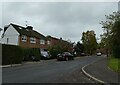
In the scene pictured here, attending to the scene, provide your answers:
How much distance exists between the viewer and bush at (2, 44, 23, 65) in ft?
95.9

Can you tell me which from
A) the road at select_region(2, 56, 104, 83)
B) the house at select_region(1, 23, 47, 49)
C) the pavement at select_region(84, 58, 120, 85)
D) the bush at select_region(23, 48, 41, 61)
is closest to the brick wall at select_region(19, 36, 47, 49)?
the house at select_region(1, 23, 47, 49)

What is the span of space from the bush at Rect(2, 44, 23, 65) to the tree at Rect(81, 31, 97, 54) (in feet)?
251

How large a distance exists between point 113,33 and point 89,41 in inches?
2517

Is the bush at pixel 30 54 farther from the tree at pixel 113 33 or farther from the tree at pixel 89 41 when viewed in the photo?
the tree at pixel 89 41

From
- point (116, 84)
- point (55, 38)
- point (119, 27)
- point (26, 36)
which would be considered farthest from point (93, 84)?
point (55, 38)

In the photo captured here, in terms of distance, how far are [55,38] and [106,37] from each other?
5395 cm

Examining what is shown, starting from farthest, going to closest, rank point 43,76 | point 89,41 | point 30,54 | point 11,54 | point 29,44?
point 89,41, point 29,44, point 30,54, point 11,54, point 43,76

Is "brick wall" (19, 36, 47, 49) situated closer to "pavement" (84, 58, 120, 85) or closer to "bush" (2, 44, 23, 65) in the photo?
"bush" (2, 44, 23, 65)

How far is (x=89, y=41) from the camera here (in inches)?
4301

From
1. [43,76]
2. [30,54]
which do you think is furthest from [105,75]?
[30,54]

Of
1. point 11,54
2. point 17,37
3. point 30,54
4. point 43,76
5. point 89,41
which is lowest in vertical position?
point 43,76

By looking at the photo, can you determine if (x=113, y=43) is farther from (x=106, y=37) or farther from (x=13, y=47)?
(x=13, y=47)

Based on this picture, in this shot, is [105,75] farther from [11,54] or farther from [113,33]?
[113,33]

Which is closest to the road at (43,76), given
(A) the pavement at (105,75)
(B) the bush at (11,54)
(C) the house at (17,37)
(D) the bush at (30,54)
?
(A) the pavement at (105,75)
